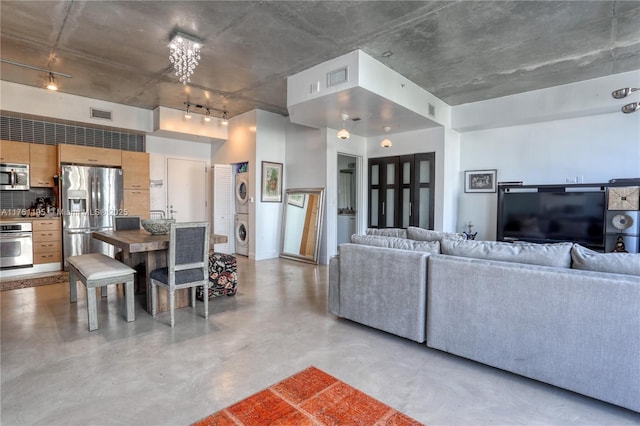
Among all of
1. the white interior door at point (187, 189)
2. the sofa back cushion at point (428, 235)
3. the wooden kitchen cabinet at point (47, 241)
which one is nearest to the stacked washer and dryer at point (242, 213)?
the white interior door at point (187, 189)

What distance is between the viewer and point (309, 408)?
188 centimetres

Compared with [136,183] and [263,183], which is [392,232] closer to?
[263,183]

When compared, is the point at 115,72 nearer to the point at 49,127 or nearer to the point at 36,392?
the point at 49,127

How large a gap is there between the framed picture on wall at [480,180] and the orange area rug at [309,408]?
511 cm

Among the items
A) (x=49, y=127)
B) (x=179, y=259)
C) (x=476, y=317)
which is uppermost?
(x=49, y=127)

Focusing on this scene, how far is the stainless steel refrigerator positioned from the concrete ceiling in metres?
1.47

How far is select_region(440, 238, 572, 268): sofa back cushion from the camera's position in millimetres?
2156

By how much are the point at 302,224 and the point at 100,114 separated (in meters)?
4.24

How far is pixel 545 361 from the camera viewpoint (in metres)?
2.03

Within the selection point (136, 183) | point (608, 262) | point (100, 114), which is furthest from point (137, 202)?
point (608, 262)

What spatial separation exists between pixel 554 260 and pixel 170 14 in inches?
154

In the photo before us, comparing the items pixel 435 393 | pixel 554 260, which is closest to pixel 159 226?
pixel 435 393

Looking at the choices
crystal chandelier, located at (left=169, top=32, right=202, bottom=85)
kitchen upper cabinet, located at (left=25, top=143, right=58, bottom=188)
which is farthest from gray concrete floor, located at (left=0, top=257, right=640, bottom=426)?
crystal chandelier, located at (left=169, top=32, right=202, bottom=85)

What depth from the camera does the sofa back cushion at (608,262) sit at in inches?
75.5
